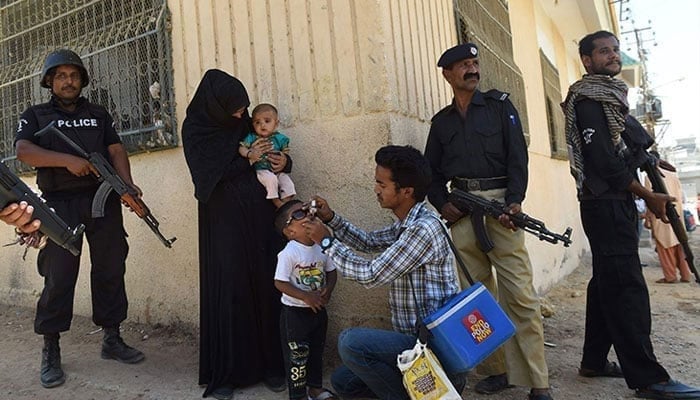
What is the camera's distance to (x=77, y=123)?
3078mm

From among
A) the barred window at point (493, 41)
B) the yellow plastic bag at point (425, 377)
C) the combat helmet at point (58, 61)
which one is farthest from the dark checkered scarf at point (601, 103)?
the combat helmet at point (58, 61)

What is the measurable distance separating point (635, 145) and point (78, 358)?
363 centimetres

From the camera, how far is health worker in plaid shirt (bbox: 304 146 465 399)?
6.85ft

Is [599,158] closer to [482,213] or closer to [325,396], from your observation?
[482,213]

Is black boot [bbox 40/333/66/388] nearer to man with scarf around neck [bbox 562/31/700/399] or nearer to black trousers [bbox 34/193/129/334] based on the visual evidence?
→ black trousers [bbox 34/193/129/334]

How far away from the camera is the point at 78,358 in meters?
3.25

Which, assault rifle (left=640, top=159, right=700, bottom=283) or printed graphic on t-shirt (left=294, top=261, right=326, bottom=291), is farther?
assault rifle (left=640, top=159, right=700, bottom=283)

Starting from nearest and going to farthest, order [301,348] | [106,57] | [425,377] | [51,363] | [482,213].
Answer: [425,377], [301,348], [482,213], [51,363], [106,57]

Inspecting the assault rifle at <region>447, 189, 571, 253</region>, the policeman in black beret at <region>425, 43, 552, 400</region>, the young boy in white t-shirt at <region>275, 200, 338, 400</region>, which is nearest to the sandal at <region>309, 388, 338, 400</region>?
the young boy in white t-shirt at <region>275, 200, 338, 400</region>

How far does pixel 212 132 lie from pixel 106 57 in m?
2.00

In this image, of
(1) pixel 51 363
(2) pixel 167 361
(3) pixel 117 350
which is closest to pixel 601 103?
(2) pixel 167 361

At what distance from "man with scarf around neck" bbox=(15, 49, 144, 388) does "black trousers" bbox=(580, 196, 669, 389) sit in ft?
8.87

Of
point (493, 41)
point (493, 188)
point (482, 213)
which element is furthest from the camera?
point (493, 41)

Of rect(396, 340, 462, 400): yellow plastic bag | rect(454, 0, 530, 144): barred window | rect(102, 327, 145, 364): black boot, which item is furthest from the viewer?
rect(454, 0, 530, 144): barred window
